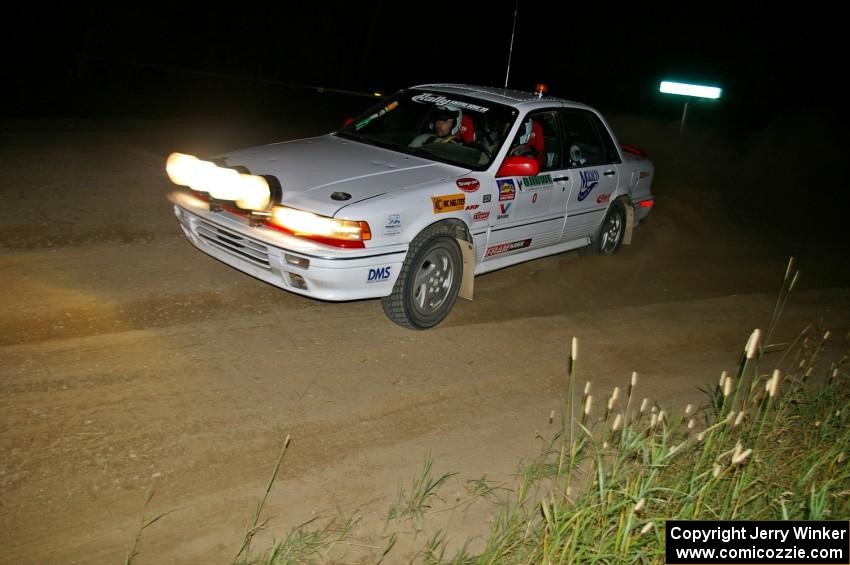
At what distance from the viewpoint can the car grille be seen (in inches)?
200

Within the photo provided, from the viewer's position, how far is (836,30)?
101ft

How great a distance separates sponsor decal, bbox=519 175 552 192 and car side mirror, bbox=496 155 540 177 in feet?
0.75

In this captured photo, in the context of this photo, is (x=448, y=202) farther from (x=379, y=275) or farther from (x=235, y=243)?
(x=235, y=243)

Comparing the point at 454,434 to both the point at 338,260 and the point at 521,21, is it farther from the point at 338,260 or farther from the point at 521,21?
the point at 521,21

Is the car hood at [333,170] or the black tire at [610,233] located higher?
the car hood at [333,170]

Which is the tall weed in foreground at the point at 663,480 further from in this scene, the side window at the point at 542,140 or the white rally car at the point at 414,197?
the side window at the point at 542,140

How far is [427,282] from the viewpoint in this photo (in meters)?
5.66

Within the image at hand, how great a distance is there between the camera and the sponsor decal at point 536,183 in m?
6.26

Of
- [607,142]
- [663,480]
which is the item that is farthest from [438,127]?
[663,480]

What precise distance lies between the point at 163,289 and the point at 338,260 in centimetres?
168

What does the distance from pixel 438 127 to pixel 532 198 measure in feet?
3.44

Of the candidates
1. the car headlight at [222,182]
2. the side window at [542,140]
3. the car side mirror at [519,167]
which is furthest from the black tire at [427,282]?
the side window at [542,140]

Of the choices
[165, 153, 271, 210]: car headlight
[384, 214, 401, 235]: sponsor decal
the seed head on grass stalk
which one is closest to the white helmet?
[384, 214, 401, 235]: sponsor decal

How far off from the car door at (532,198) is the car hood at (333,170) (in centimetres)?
53
